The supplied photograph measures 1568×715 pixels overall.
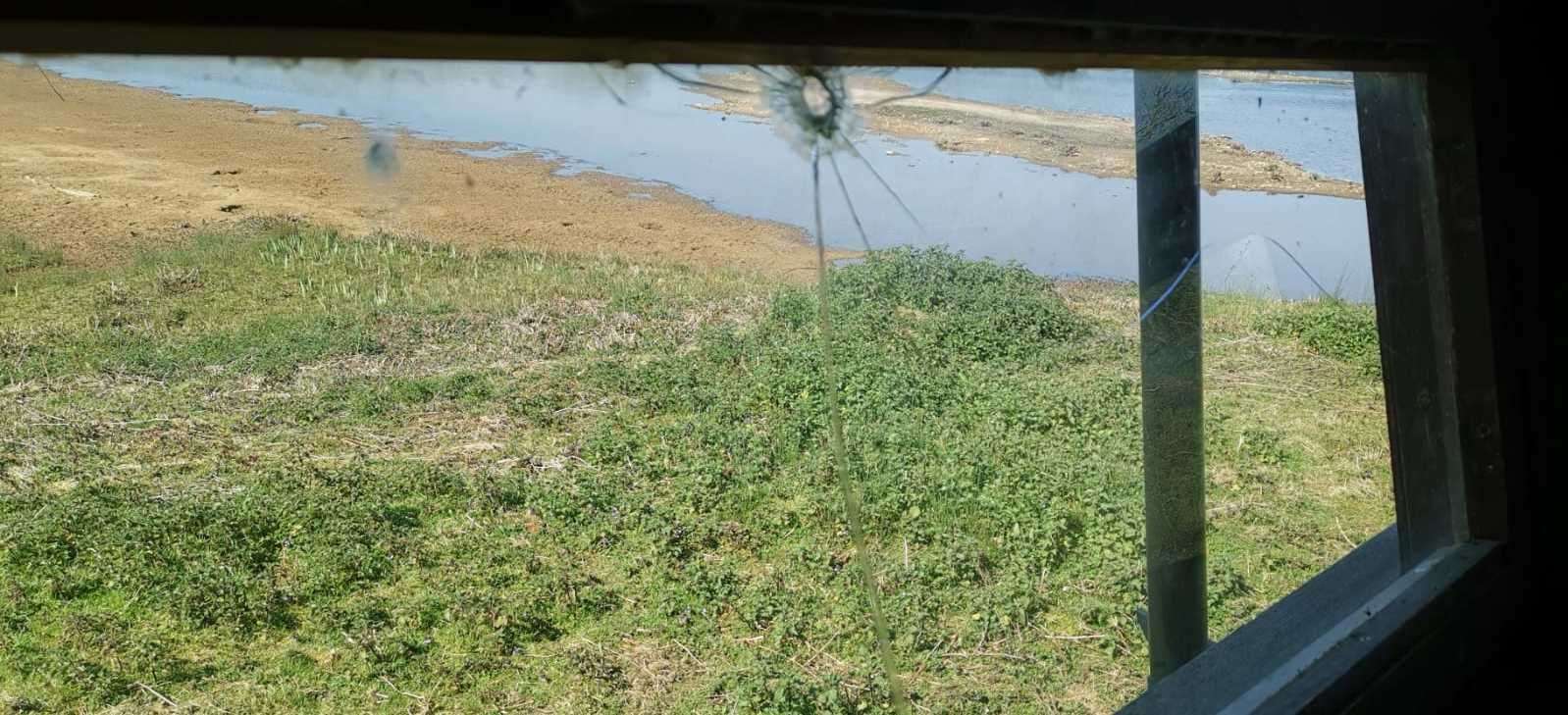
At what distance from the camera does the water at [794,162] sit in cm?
65

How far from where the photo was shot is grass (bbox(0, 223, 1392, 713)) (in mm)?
1515

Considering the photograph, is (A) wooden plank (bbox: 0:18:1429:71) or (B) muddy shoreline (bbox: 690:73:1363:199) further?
(B) muddy shoreline (bbox: 690:73:1363:199)

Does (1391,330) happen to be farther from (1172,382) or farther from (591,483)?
(591,483)

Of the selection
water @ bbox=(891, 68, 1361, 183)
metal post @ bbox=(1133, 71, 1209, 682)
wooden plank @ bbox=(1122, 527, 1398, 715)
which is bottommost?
wooden plank @ bbox=(1122, 527, 1398, 715)

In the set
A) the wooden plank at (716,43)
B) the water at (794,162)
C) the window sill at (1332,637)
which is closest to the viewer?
the wooden plank at (716,43)

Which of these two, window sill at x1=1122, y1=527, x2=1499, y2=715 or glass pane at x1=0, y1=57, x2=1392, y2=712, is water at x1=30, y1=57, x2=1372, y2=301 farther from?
window sill at x1=1122, y1=527, x2=1499, y2=715

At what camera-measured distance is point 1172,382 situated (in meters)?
1.60

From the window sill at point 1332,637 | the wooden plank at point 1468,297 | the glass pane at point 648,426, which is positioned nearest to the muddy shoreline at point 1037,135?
the glass pane at point 648,426

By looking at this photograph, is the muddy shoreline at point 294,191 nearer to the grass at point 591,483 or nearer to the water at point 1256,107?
the grass at point 591,483

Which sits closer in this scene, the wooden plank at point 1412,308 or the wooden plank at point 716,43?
the wooden plank at point 716,43

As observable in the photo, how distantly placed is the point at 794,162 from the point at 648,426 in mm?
904

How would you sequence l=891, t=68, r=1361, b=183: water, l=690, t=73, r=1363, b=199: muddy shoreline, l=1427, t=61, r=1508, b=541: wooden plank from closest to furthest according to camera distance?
l=690, t=73, r=1363, b=199: muddy shoreline, l=891, t=68, r=1361, b=183: water, l=1427, t=61, r=1508, b=541: wooden plank

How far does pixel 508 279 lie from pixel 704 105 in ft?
2.57

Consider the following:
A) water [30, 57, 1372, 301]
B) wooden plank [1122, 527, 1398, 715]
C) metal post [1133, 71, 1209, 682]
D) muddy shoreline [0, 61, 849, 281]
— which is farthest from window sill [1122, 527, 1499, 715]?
muddy shoreline [0, 61, 849, 281]
